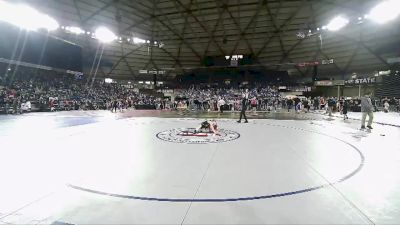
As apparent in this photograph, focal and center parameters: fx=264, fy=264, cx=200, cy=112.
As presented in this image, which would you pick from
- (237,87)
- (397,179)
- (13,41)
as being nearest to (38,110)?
(13,41)

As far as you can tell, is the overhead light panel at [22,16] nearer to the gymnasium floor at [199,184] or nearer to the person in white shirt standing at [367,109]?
the gymnasium floor at [199,184]

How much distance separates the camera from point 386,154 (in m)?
6.15

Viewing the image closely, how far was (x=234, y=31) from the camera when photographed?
1490 inches

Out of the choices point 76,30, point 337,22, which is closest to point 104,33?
point 76,30

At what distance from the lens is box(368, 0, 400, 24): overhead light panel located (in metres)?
24.0

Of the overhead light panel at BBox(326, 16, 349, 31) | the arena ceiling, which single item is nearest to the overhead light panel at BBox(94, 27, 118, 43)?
the arena ceiling

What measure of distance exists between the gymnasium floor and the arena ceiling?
2726 cm

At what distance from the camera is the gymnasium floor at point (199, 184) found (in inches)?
112

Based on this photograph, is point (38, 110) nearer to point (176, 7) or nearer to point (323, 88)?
point (176, 7)

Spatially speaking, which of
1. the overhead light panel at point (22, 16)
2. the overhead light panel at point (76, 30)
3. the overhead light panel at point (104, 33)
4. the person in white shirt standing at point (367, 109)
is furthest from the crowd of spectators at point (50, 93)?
the person in white shirt standing at point (367, 109)

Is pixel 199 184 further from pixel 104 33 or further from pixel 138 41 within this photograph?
pixel 138 41

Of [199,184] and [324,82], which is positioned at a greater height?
[324,82]

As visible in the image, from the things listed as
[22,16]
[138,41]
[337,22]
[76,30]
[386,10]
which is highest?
[22,16]

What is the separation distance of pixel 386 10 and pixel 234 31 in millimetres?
18163
